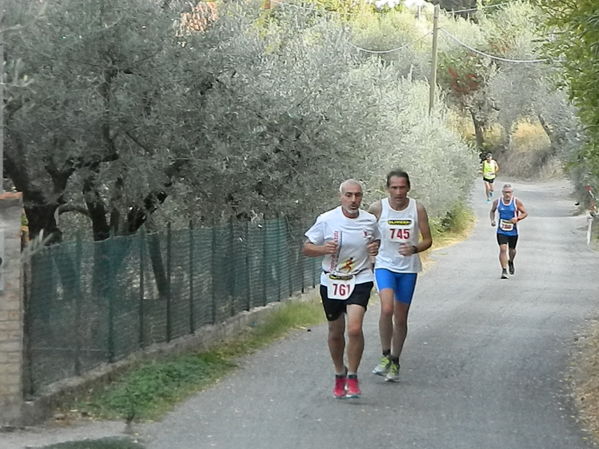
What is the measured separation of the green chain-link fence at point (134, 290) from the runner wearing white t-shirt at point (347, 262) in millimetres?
2074

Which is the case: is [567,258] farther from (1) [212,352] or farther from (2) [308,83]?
(1) [212,352]

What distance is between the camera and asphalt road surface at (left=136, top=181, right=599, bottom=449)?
888 centimetres

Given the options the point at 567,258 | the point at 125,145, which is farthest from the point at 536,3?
the point at 567,258

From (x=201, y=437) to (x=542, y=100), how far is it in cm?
3995

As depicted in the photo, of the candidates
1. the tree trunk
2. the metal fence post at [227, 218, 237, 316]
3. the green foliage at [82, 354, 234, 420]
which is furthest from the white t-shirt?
the tree trunk

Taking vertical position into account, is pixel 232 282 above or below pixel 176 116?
below

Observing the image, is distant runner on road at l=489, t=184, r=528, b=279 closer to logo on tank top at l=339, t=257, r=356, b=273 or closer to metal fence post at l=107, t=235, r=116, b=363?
metal fence post at l=107, t=235, r=116, b=363

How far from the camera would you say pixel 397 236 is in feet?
35.6

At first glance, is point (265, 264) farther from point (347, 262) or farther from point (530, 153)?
point (530, 153)

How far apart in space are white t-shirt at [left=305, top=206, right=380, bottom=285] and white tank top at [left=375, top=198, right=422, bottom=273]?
2.83 ft

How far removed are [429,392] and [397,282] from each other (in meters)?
1.05

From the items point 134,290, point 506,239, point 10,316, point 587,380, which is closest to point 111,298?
point 134,290

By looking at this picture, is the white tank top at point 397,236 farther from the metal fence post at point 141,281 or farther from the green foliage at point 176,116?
the green foliage at point 176,116

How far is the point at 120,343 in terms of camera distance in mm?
11328
